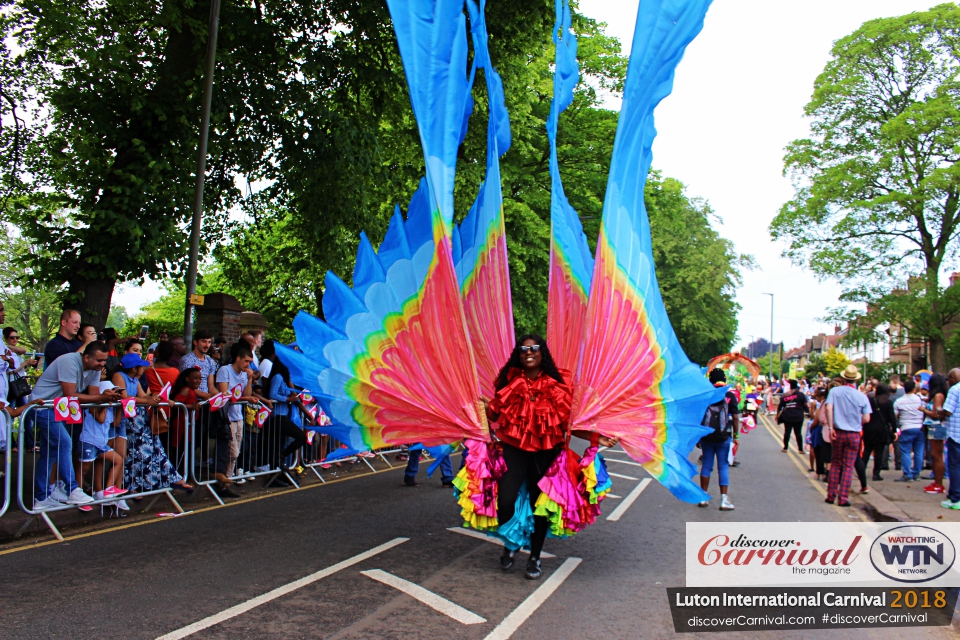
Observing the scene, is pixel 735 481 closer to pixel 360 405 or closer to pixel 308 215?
pixel 360 405

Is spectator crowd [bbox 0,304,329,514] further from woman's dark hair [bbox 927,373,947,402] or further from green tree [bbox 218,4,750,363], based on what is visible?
woman's dark hair [bbox 927,373,947,402]

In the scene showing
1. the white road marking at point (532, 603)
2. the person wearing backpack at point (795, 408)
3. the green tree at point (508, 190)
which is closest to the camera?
the white road marking at point (532, 603)

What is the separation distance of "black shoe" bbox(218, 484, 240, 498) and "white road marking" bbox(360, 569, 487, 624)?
4.14 metres

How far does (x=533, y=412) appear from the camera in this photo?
586cm

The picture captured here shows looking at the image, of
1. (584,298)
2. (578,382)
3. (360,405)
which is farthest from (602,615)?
(584,298)

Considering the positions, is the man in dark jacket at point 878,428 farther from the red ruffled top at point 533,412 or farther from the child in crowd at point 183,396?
the child in crowd at point 183,396

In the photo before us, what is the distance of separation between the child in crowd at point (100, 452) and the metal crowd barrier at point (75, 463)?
1.4 inches

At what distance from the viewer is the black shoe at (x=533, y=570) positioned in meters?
5.76

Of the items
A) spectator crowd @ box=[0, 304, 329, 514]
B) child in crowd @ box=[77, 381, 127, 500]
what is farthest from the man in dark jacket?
child in crowd @ box=[77, 381, 127, 500]

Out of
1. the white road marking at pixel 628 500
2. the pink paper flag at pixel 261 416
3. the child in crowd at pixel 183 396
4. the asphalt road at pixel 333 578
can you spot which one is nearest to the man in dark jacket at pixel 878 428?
the white road marking at pixel 628 500

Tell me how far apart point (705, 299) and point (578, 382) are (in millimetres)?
45081

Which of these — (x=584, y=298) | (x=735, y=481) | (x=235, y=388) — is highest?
(x=584, y=298)

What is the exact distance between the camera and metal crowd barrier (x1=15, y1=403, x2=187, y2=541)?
6891mm

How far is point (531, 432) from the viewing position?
19.2ft
